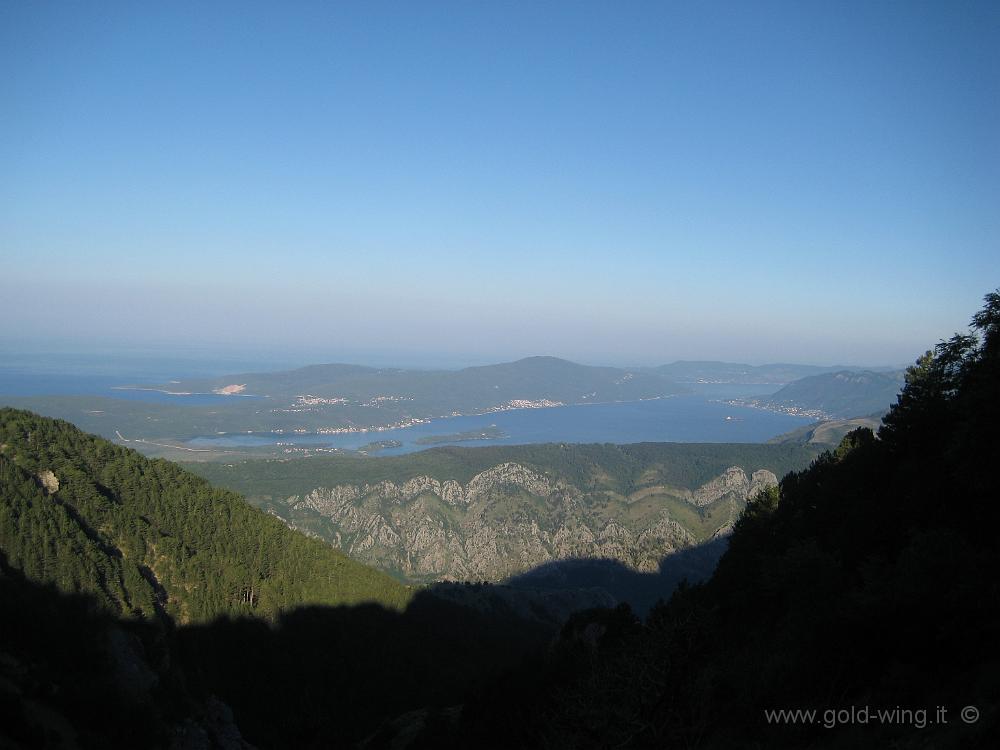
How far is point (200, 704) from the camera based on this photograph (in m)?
35.4

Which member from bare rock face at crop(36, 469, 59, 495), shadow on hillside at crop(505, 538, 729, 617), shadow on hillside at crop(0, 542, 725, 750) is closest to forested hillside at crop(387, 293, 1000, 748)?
shadow on hillside at crop(0, 542, 725, 750)

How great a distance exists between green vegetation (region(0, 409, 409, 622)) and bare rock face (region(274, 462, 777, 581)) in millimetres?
107621

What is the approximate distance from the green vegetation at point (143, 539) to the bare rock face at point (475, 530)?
107621 millimetres

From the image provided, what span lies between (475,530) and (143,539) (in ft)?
472

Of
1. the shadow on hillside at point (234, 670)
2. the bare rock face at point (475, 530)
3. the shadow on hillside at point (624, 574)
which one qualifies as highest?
the shadow on hillside at point (234, 670)

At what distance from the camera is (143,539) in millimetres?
47406

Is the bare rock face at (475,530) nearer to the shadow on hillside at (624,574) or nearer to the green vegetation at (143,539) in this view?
the shadow on hillside at (624,574)

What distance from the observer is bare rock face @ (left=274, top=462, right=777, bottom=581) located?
170 meters

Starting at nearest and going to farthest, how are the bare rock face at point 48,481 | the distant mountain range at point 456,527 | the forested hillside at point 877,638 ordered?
1. the forested hillside at point 877,638
2. the bare rock face at point 48,481
3. the distant mountain range at point 456,527

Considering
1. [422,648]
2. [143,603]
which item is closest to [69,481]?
[143,603]

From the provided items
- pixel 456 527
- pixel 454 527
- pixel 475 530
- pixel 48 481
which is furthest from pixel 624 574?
pixel 48 481

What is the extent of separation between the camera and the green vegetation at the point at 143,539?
3822 cm

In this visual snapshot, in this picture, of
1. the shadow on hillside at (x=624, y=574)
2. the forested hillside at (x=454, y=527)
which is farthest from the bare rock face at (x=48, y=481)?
the forested hillside at (x=454, y=527)

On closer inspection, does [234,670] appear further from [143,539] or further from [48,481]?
[48,481]
